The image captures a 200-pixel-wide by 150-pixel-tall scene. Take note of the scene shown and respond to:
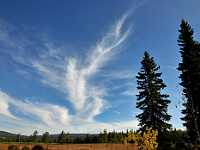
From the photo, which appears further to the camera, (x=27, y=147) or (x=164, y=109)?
(x=27, y=147)

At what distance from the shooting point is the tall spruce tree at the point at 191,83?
28.6m

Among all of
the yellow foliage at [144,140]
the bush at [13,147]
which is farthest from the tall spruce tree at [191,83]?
the bush at [13,147]

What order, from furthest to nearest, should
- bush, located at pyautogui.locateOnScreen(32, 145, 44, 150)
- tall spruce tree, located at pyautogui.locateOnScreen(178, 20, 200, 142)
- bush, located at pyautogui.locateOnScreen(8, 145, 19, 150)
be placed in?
1. bush, located at pyautogui.locateOnScreen(8, 145, 19, 150)
2. bush, located at pyautogui.locateOnScreen(32, 145, 44, 150)
3. tall spruce tree, located at pyautogui.locateOnScreen(178, 20, 200, 142)

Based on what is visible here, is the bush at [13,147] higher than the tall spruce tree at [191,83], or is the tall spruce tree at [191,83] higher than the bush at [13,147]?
the tall spruce tree at [191,83]

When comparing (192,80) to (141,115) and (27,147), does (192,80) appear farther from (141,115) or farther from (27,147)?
(27,147)

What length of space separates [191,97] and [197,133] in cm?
371

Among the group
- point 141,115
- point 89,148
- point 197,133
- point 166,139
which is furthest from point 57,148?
point 197,133

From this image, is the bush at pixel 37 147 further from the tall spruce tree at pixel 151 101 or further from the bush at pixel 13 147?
the tall spruce tree at pixel 151 101

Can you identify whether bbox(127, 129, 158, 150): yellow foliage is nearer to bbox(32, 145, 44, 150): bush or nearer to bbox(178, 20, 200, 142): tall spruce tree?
bbox(178, 20, 200, 142): tall spruce tree

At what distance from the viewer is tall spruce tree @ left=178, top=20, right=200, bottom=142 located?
28.6m

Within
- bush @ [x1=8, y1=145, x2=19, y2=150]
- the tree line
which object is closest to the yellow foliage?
the tree line

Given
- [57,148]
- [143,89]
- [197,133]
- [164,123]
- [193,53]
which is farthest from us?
[57,148]

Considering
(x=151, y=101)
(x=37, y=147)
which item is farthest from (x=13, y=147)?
(x=151, y=101)

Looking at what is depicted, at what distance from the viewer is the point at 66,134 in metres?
141
